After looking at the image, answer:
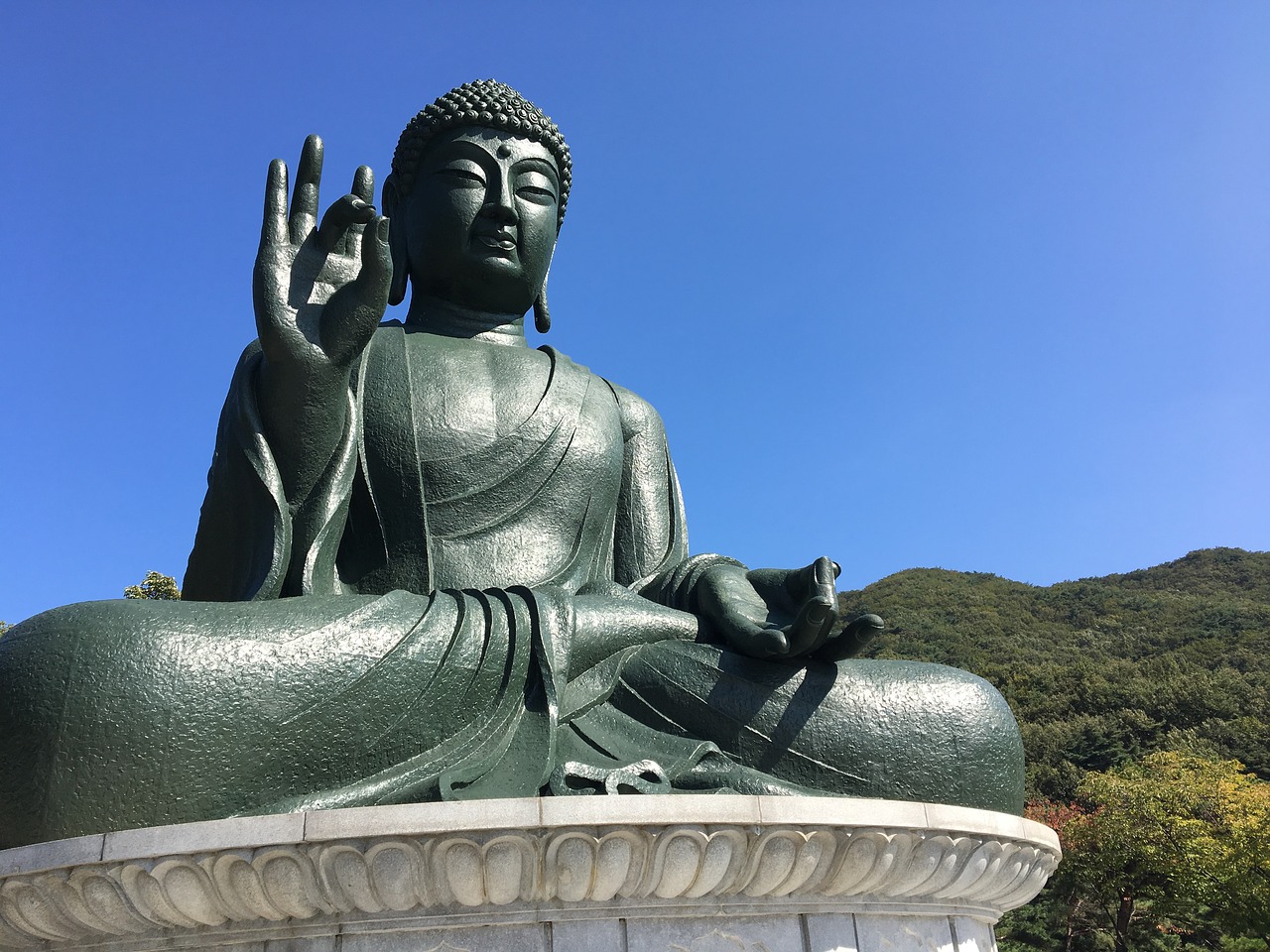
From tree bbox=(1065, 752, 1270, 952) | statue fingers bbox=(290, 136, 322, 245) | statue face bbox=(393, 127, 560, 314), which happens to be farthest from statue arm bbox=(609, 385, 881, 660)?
tree bbox=(1065, 752, 1270, 952)

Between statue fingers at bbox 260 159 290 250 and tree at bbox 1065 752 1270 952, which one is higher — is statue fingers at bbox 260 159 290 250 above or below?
above

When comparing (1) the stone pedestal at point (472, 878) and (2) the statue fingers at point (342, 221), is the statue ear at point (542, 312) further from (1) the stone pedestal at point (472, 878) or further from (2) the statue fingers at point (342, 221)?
(1) the stone pedestal at point (472, 878)

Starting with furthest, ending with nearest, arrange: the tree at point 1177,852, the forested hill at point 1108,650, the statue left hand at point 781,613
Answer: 1. the forested hill at point 1108,650
2. the tree at point 1177,852
3. the statue left hand at point 781,613

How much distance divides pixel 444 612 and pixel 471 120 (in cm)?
298

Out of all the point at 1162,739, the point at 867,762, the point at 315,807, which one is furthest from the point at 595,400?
the point at 1162,739

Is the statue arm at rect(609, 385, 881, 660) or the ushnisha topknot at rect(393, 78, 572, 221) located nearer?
the statue arm at rect(609, 385, 881, 660)

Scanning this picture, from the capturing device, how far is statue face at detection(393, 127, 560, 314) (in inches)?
227

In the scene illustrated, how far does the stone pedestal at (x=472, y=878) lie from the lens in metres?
2.93

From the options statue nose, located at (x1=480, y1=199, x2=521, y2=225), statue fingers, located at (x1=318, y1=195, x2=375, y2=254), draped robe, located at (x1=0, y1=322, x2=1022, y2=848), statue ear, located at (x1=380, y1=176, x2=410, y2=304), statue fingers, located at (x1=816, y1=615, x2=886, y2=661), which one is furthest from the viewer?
statue ear, located at (x1=380, y1=176, x2=410, y2=304)

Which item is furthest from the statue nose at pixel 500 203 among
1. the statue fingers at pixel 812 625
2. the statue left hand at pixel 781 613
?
the statue fingers at pixel 812 625

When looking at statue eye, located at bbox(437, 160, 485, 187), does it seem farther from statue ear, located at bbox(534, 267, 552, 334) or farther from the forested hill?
the forested hill

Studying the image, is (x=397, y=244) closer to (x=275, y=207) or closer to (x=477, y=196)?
(x=477, y=196)

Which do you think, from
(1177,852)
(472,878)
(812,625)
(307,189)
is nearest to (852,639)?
(812,625)

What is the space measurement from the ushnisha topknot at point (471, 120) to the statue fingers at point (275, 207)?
4.51 ft
